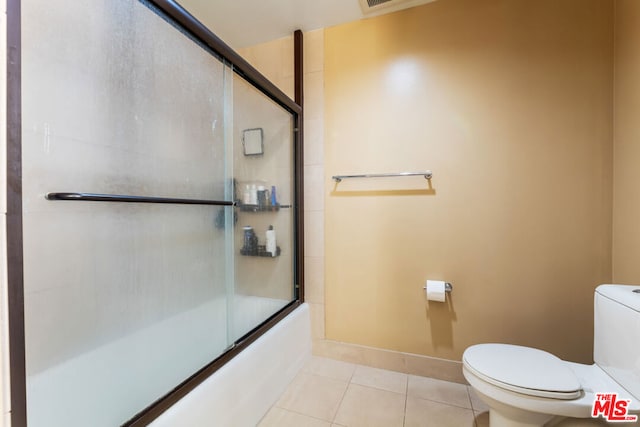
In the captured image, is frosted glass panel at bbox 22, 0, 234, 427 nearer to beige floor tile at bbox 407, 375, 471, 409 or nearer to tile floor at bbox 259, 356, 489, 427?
tile floor at bbox 259, 356, 489, 427

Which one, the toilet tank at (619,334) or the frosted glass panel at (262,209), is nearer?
the toilet tank at (619,334)

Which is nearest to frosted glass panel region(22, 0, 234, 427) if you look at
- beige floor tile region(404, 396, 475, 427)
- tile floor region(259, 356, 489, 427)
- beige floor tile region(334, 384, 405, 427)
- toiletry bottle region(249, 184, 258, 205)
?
toiletry bottle region(249, 184, 258, 205)

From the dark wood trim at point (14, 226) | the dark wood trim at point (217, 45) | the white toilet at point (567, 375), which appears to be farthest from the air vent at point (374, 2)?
the white toilet at point (567, 375)

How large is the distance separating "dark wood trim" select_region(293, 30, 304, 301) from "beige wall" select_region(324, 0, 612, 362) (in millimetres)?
173

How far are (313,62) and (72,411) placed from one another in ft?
6.58

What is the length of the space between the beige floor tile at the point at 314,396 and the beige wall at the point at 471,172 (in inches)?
11.7

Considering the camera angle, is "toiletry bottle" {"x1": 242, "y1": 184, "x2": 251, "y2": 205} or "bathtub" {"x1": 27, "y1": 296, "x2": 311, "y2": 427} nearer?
"bathtub" {"x1": 27, "y1": 296, "x2": 311, "y2": 427}

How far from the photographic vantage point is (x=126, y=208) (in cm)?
99

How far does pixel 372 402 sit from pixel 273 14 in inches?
89.0

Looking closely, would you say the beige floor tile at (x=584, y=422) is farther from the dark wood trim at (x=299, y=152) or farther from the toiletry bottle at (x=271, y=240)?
the toiletry bottle at (x=271, y=240)

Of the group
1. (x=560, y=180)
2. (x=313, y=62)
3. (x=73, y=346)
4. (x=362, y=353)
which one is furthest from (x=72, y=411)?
(x=560, y=180)

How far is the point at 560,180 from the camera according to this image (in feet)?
4.45

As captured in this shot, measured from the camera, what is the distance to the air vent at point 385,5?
5.01ft

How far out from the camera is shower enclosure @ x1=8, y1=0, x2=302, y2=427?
2.58 feet
